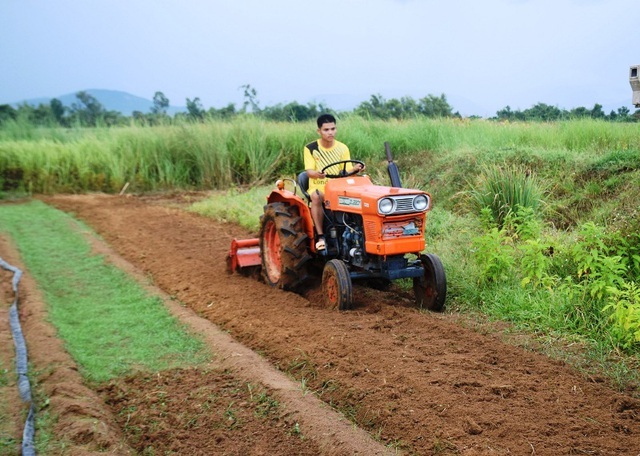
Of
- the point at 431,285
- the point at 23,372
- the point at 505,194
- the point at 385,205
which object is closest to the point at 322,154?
the point at 385,205

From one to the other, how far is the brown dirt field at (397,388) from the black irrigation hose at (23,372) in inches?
18.2

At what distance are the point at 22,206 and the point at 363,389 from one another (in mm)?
10778

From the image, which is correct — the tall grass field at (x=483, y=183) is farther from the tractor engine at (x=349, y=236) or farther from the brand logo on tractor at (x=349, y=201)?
the brand logo on tractor at (x=349, y=201)

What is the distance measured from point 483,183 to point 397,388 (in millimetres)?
5053

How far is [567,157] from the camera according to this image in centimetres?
1036

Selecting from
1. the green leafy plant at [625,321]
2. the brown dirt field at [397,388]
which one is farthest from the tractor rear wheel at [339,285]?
the green leafy plant at [625,321]

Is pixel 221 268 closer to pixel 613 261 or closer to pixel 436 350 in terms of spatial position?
pixel 436 350

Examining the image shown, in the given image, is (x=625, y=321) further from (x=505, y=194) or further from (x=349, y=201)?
(x=505, y=194)

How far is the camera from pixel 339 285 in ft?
20.0

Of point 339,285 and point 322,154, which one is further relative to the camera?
point 322,154

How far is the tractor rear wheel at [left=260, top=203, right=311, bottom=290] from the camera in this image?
6.75m

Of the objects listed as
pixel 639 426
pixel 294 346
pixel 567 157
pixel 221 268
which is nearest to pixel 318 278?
pixel 221 268

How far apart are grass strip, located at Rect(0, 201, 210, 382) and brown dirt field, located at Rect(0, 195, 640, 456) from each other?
1.14 feet

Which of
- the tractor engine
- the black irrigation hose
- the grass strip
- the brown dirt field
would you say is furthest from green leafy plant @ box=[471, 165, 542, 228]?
the black irrigation hose
